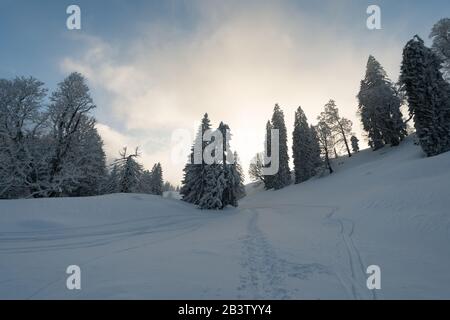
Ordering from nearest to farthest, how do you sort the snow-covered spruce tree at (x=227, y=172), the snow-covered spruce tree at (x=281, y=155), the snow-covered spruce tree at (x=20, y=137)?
1. the snow-covered spruce tree at (x=20, y=137)
2. the snow-covered spruce tree at (x=227, y=172)
3. the snow-covered spruce tree at (x=281, y=155)

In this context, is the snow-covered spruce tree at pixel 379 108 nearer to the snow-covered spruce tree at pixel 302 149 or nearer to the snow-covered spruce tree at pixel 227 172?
the snow-covered spruce tree at pixel 302 149

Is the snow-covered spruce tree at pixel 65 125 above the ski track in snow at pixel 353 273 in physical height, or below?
above

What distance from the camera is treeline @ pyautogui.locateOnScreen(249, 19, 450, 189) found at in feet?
→ 88.8

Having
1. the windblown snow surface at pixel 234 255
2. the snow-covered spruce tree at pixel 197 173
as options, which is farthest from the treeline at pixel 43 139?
the snow-covered spruce tree at pixel 197 173

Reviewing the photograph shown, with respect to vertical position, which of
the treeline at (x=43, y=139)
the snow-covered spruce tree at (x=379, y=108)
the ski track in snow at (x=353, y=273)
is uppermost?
the snow-covered spruce tree at (x=379, y=108)

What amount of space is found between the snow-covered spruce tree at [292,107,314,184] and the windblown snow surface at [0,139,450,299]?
3113cm

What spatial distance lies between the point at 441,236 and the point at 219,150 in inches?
958

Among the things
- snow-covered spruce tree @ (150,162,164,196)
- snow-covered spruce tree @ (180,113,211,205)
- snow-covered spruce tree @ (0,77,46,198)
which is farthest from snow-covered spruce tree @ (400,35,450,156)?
snow-covered spruce tree @ (150,162,164,196)

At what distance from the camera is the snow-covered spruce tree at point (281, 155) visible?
52344 millimetres

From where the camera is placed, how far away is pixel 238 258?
827cm

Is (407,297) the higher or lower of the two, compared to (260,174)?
lower

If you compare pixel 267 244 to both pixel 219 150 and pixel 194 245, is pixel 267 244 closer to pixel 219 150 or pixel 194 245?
pixel 194 245

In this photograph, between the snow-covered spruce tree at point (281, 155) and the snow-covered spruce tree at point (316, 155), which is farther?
the snow-covered spruce tree at point (281, 155)
